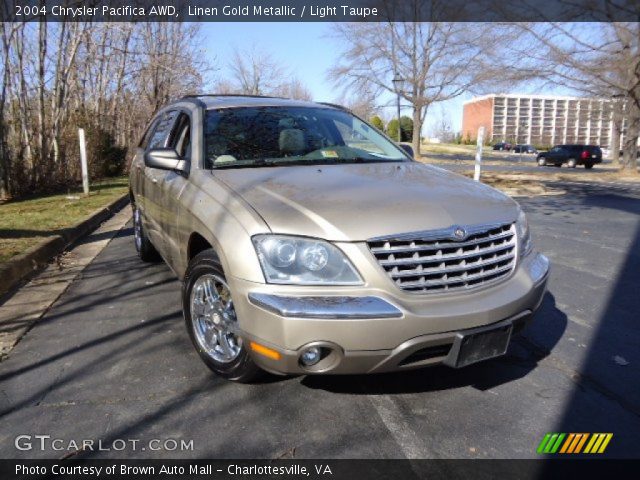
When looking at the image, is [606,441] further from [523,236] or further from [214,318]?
[214,318]

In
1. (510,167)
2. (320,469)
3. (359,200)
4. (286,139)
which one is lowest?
(510,167)

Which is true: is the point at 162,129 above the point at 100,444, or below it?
above

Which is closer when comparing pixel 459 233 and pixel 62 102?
pixel 459 233

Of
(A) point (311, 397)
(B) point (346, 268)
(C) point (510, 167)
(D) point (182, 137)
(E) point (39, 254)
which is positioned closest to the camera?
(B) point (346, 268)

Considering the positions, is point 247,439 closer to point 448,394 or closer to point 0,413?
point 448,394

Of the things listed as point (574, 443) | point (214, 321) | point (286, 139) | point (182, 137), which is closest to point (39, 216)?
point (182, 137)

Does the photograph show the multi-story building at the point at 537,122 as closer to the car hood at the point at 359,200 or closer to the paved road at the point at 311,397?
the paved road at the point at 311,397

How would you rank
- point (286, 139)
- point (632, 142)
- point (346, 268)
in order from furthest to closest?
point (632, 142) < point (286, 139) < point (346, 268)

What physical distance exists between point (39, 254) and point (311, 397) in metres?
4.34

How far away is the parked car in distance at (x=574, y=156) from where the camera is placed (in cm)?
3709

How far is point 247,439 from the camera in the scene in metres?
2.48

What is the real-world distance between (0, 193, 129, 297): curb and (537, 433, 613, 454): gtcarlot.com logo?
459 centimetres

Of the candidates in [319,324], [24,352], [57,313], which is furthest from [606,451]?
[57,313]

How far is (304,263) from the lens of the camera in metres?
2.46
